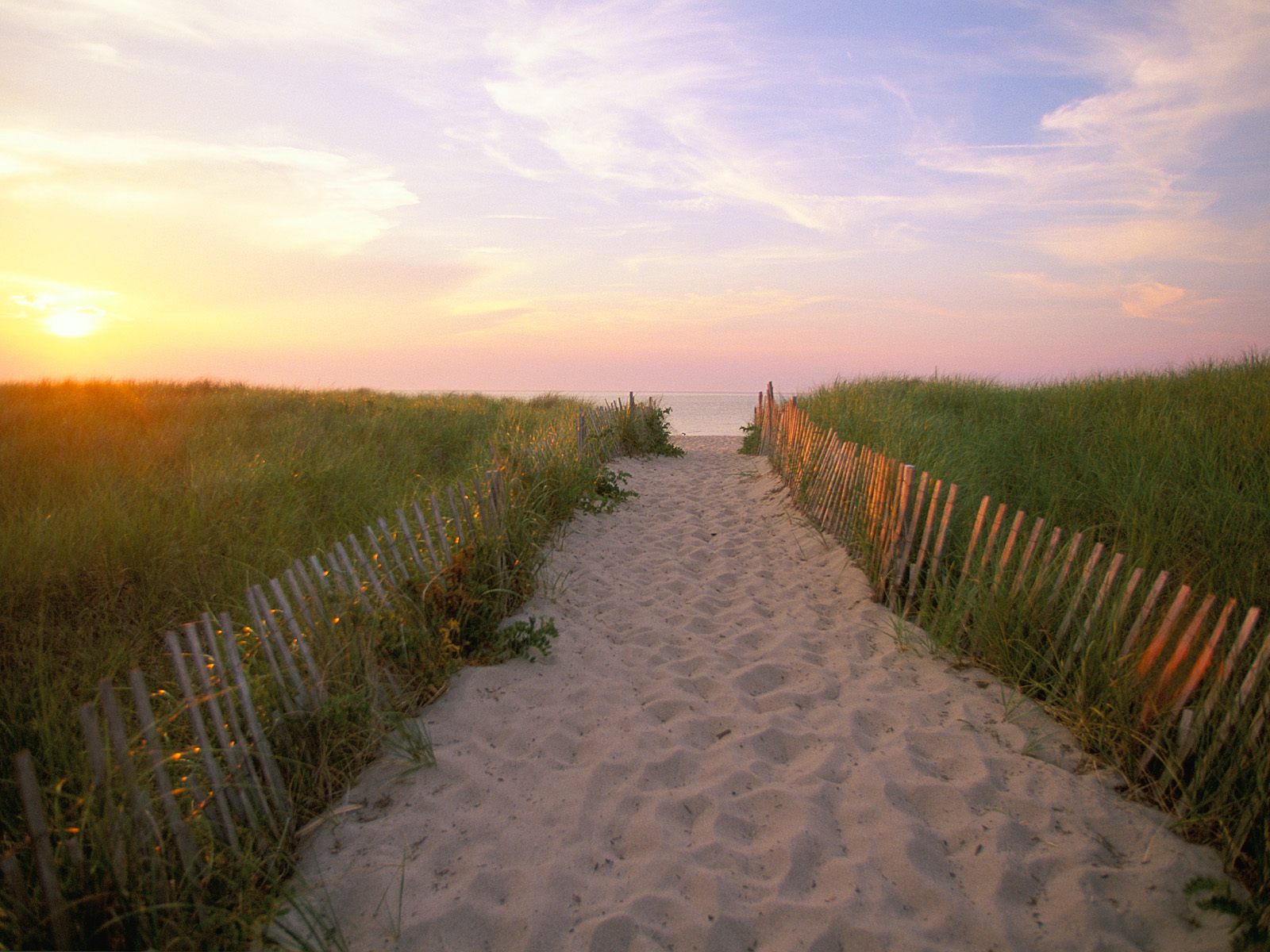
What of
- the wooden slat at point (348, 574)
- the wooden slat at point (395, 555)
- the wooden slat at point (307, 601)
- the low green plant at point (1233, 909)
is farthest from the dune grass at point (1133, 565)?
the wooden slat at point (307, 601)

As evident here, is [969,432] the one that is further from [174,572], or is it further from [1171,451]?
[174,572]

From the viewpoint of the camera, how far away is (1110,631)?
334cm

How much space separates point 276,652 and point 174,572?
6.78ft

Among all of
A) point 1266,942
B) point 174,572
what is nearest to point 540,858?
point 1266,942

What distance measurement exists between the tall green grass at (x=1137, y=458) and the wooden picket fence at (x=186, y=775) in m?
4.15

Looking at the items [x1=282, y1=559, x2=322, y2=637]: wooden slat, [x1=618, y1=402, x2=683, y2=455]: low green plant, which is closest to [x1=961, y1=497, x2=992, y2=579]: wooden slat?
[x1=282, y1=559, x2=322, y2=637]: wooden slat

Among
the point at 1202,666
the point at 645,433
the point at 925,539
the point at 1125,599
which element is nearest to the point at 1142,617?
the point at 1125,599

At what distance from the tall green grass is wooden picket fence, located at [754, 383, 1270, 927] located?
0.31 metres

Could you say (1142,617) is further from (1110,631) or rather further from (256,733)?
(256,733)

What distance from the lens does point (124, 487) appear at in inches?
222

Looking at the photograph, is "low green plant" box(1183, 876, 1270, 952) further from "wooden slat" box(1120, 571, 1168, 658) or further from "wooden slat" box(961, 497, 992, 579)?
"wooden slat" box(961, 497, 992, 579)

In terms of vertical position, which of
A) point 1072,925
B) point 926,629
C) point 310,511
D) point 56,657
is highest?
point 310,511

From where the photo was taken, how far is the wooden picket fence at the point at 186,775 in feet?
6.44

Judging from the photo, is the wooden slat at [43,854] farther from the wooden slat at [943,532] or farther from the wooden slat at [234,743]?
the wooden slat at [943,532]
